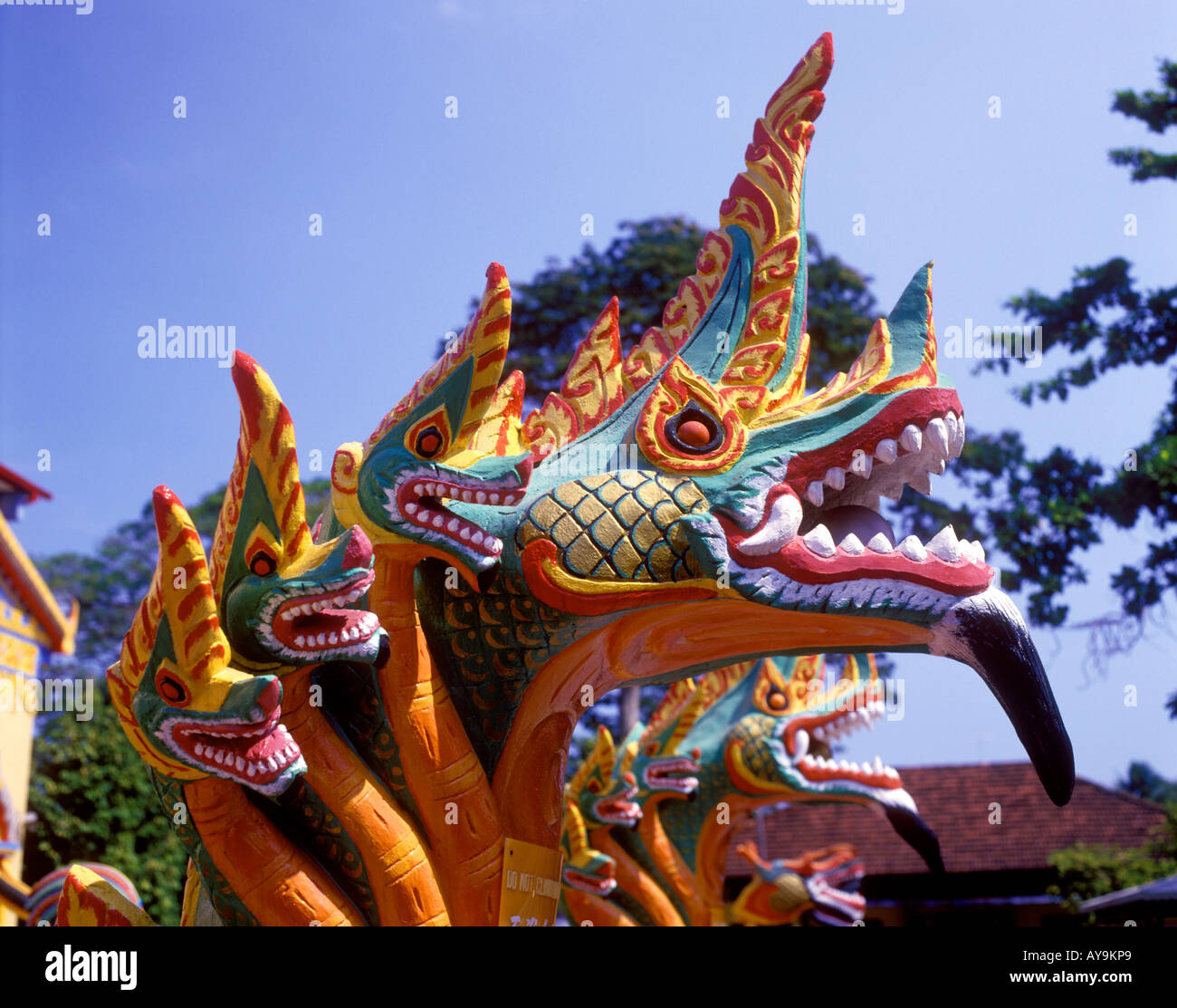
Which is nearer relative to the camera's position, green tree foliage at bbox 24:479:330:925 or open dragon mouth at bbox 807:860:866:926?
open dragon mouth at bbox 807:860:866:926

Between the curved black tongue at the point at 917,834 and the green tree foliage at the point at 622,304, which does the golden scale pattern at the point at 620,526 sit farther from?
the green tree foliage at the point at 622,304

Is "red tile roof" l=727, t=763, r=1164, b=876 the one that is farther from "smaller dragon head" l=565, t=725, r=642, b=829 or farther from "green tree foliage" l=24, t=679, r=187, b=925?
"smaller dragon head" l=565, t=725, r=642, b=829

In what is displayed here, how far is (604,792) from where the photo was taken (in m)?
7.58

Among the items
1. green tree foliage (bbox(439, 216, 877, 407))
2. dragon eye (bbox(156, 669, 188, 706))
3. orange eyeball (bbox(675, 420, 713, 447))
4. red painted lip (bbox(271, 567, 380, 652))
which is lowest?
dragon eye (bbox(156, 669, 188, 706))

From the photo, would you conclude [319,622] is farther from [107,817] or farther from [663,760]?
[107,817]

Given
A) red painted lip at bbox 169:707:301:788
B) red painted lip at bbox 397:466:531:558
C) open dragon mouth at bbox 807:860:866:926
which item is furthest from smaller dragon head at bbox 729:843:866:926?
red painted lip at bbox 169:707:301:788

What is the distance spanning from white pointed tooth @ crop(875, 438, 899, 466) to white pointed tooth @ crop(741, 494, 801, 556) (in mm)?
323

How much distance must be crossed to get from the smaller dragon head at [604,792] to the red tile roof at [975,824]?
8834mm

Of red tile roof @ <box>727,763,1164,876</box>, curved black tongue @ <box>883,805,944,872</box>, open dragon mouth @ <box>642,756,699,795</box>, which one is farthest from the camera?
red tile roof @ <box>727,763,1164,876</box>

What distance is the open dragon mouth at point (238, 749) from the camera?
335 centimetres

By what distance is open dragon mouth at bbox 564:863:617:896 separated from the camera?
7238 mm

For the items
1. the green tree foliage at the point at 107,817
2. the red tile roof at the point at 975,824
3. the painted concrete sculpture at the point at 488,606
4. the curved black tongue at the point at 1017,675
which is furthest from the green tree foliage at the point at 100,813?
the curved black tongue at the point at 1017,675
